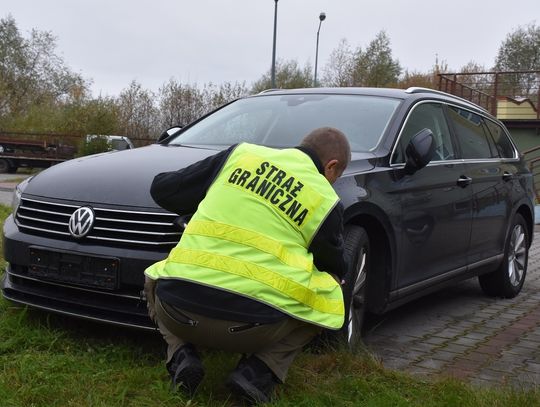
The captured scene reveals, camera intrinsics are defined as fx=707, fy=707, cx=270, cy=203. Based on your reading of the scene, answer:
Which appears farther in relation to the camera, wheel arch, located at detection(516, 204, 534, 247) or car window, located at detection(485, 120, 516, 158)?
wheel arch, located at detection(516, 204, 534, 247)

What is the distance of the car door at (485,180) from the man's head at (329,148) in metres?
Result: 2.57

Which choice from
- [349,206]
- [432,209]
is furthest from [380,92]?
[349,206]

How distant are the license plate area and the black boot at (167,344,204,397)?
0.62 metres

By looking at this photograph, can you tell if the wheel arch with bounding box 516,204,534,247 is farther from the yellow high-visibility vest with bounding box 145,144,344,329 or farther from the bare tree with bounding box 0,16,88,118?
the bare tree with bounding box 0,16,88,118

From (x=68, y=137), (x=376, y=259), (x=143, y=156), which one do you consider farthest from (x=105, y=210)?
(x=68, y=137)

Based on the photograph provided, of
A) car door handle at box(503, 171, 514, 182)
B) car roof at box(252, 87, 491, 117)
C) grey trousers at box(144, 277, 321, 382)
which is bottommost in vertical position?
grey trousers at box(144, 277, 321, 382)

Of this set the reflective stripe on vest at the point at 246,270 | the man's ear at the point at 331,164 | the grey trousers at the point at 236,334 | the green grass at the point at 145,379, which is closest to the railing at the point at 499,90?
the green grass at the point at 145,379

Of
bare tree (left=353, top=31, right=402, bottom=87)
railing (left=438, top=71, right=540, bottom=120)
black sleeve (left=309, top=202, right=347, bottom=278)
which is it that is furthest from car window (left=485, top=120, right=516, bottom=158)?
bare tree (left=353, top=31, right=402, bottom=87)

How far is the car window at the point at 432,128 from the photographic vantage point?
4723mm

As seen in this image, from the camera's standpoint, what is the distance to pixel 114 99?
3469cm

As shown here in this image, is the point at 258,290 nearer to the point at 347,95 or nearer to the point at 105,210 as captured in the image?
the point at 105,210

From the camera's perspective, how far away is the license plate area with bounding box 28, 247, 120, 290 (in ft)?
11.4

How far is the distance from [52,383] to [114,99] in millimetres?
32723

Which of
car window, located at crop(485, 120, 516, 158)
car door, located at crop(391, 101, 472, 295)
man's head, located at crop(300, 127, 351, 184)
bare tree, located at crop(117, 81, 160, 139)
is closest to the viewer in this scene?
man's head, located at crop(300, 127, 351, 184)
